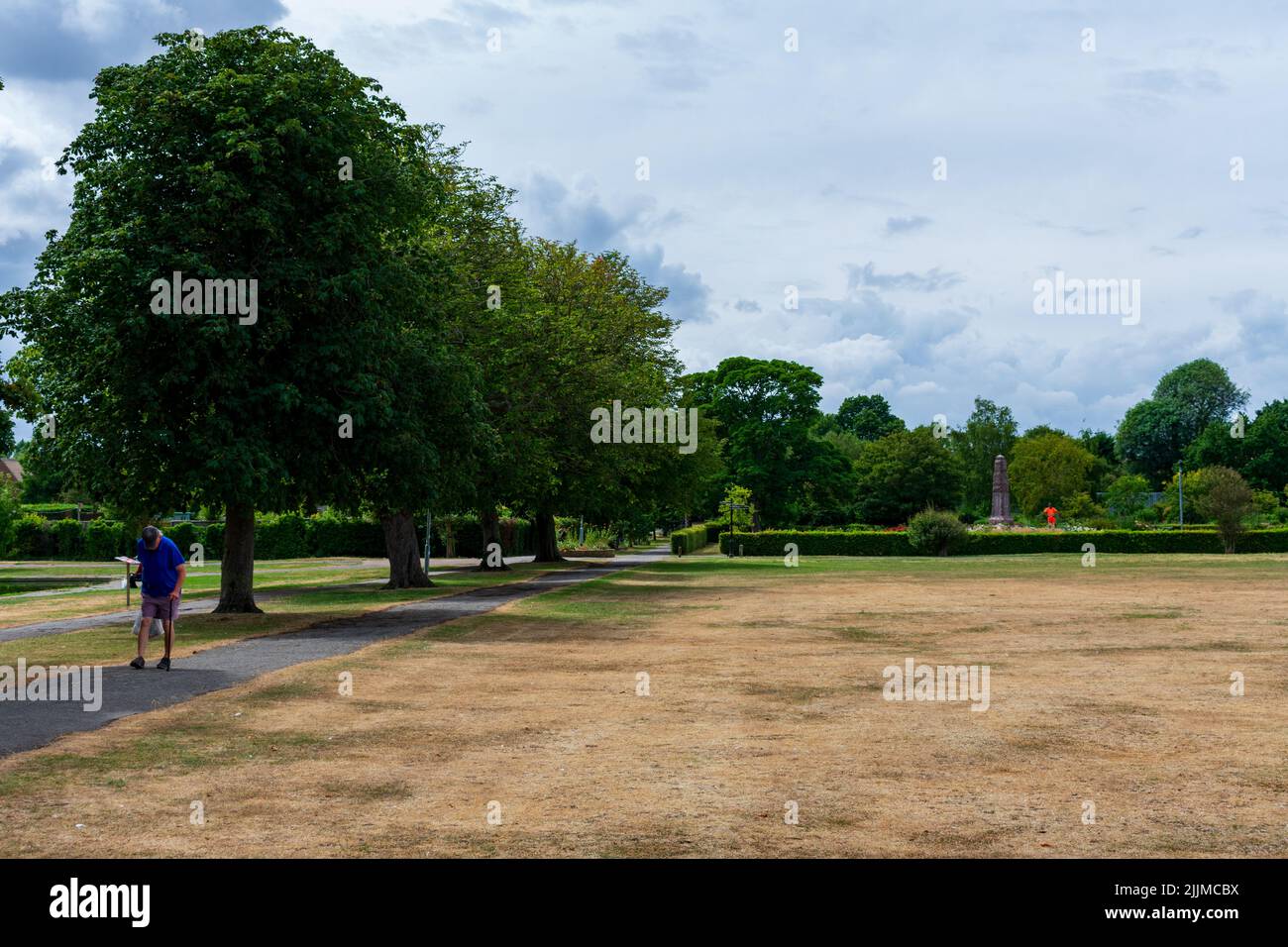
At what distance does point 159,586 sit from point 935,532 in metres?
61.1

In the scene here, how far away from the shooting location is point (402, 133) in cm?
2694

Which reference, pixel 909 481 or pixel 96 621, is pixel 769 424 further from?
pixel 96 621

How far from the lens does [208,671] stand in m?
15.8

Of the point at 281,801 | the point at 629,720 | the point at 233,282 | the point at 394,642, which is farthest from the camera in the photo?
the point at 233,282

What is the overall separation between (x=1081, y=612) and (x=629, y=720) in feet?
57.3

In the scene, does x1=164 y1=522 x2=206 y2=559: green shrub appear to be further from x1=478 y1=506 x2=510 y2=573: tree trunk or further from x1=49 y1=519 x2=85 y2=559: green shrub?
x1=478 y1=506 x2=510 y2=573: tree trunk

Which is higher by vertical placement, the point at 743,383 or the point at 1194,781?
the point at 743,383

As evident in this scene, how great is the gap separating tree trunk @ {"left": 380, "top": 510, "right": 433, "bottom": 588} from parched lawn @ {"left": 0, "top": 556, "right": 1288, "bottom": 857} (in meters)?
18.0

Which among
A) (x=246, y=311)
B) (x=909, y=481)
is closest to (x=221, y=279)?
(x=246, y=311)

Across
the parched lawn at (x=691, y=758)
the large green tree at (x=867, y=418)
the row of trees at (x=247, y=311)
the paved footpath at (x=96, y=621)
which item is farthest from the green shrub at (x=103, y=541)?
the large green tree at (x=867, y=418)

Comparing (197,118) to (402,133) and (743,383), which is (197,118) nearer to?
(402,133)

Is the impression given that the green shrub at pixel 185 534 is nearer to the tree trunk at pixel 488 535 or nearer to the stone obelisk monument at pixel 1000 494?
the tree trunk at pixel 488 535

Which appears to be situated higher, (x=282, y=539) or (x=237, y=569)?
(x=237, y=569)
